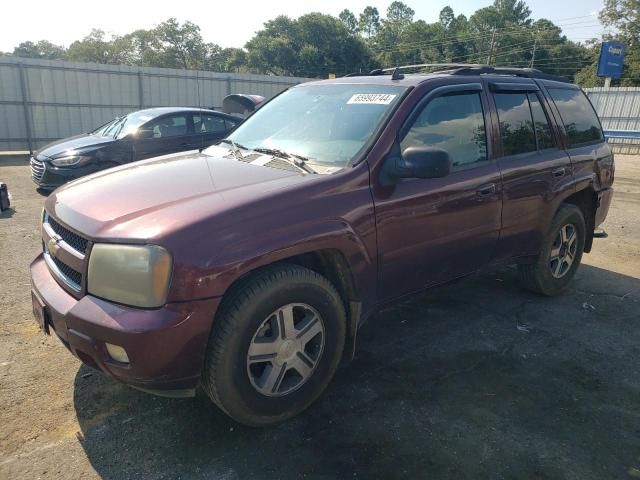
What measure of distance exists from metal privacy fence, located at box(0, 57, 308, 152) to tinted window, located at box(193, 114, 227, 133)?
825 cm

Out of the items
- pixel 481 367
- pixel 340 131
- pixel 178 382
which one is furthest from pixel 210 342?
pixel 481 367

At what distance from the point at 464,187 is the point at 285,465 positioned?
209 centimetres

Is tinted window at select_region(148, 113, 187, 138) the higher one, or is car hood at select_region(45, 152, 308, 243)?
car hood at select_region(45, 152, 308, 243)

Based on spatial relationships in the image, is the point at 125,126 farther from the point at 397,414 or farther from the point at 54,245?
the point at 397,414

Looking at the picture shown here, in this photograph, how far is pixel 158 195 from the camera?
2650 mm

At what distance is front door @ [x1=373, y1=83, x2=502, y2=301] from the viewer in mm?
3018

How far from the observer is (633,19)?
48125 millimetres

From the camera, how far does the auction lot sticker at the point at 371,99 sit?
10.5 feet

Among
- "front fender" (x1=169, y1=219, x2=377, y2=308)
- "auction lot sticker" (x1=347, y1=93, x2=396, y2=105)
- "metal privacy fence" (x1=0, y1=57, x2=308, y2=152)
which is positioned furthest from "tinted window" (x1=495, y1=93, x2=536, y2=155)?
"metal privacy fence" (x1=0, y1=57, x2=308, y2=152)

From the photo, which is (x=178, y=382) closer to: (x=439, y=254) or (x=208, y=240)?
(x=208, y=240)

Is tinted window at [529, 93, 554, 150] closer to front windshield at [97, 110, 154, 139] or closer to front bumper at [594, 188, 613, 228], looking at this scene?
front bumper at [594, 188, 613, 228]

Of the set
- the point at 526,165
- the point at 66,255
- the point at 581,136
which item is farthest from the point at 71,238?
the point at 581,136

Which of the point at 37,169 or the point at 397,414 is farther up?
the point at 37,169

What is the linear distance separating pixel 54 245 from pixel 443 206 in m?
2.32
